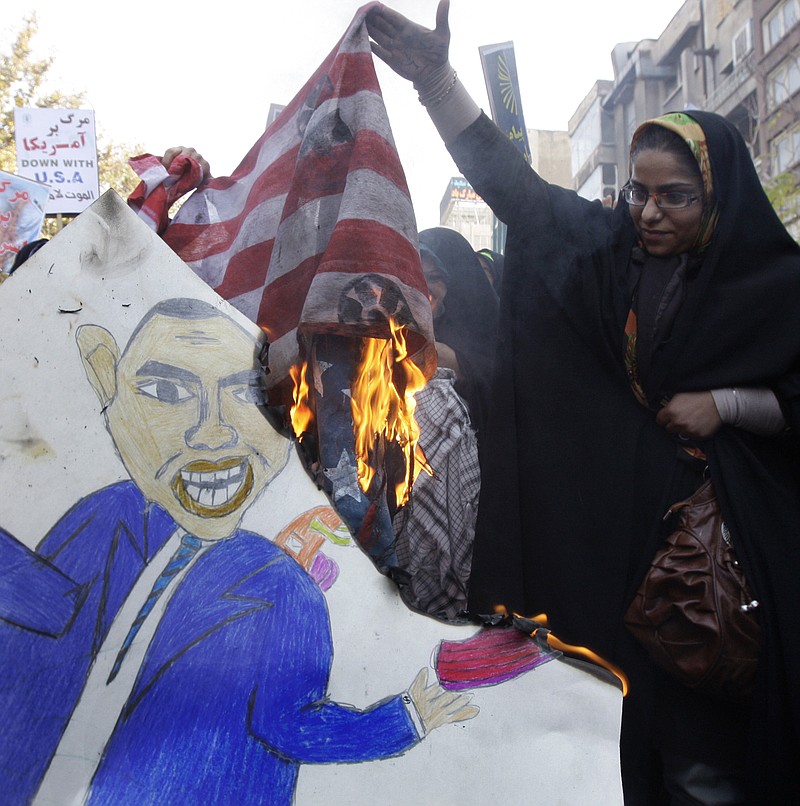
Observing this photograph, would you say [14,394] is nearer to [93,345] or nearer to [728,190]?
[93,345]

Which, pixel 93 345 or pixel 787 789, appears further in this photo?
pixel 787 789

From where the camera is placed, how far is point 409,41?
1.70m

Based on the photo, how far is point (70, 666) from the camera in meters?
1.05

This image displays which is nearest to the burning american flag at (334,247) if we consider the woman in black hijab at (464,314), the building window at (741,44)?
the woman in black hijab at (464,314)

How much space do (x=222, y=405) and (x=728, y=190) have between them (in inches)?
49.3

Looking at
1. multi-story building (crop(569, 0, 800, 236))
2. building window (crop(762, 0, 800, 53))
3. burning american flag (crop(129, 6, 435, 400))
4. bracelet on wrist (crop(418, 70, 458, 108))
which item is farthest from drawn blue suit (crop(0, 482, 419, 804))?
building window (crop(762, 0, 800, 53))

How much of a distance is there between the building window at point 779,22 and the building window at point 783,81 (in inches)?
25.1

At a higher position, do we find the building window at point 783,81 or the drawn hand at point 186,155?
the building window at point 783,81

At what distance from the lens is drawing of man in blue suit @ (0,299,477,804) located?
1.03m

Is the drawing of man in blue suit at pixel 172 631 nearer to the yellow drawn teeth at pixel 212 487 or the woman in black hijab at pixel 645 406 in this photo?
the yellow drawn teeth at pixel 212 487

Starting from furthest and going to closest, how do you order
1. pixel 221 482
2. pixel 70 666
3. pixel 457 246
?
pixel 457 246 → pixel 221 482 → pixel 70 666

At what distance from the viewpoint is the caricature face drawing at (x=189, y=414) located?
3.82ft

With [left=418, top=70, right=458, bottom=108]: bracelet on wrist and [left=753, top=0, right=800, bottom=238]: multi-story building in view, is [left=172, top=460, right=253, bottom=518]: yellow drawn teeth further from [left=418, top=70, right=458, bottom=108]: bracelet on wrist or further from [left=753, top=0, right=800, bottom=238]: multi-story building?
[left=753, top=0, right=800, bottom=238]: multi-story building

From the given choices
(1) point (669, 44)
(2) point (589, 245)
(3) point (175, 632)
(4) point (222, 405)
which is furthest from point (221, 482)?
(1) point (669, 44)
